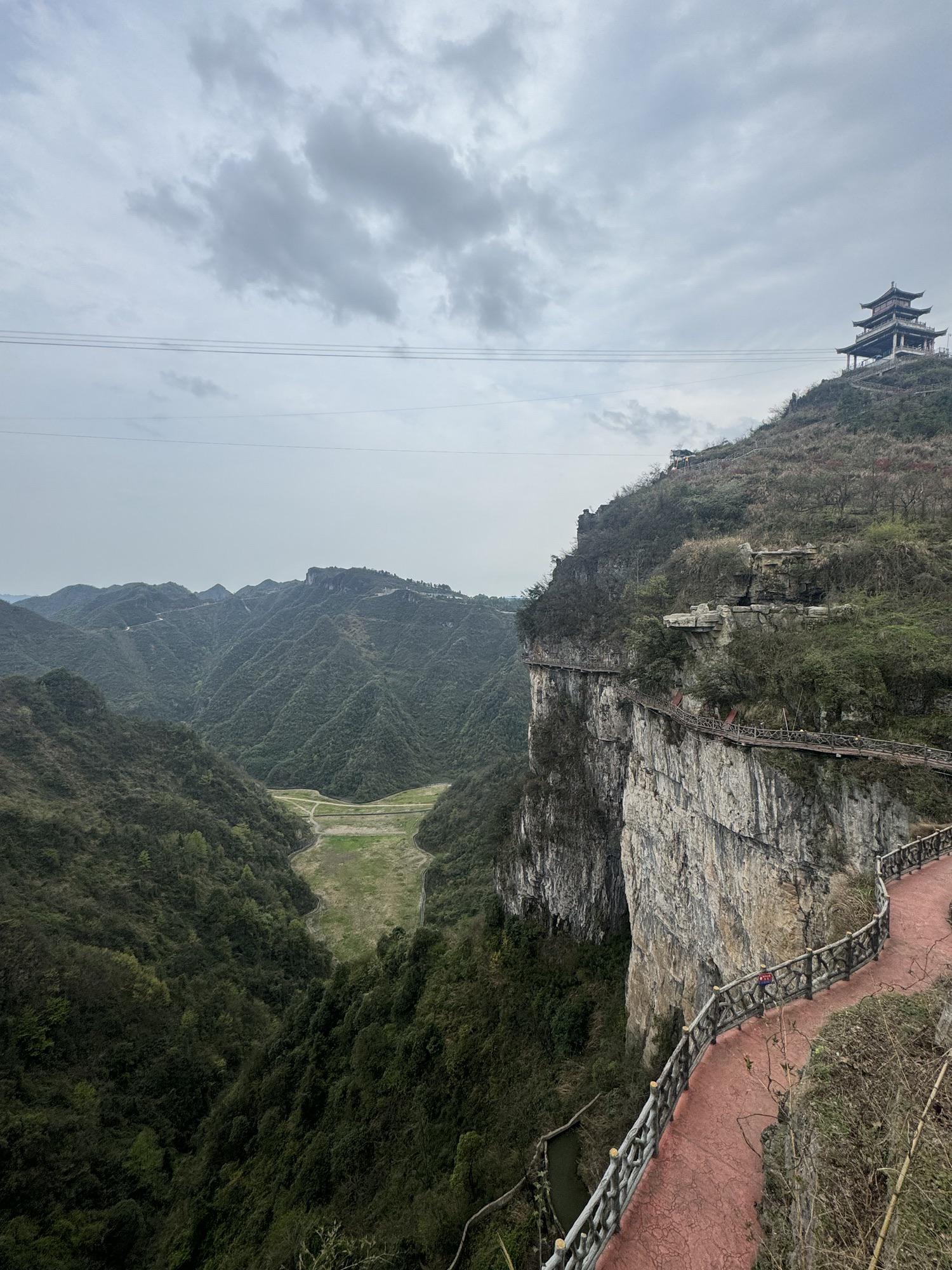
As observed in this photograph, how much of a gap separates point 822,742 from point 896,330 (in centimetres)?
8169

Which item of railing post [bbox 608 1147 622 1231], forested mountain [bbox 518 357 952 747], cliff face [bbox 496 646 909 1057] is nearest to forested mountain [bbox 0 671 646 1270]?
cliff face [bbox 496 646 909 1057]

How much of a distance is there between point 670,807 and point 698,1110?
15800 mm

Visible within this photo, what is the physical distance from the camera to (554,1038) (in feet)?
83.4

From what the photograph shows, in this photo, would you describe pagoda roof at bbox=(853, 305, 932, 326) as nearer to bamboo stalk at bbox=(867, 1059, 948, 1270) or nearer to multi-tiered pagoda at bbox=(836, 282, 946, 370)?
multi-tiered pagoda at bbox=(836, 282, 946, 370)

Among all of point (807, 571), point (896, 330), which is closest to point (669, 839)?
point (807, 571)

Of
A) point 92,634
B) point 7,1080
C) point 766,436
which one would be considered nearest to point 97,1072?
A: point 7,1080

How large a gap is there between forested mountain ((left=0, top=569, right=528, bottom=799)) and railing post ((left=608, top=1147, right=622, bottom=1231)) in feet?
246

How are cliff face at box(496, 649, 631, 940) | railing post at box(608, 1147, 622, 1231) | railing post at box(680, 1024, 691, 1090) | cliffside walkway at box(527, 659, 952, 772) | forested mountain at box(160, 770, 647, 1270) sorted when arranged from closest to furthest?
railing post at box(608, 1147, 622, 1231) < railing post at box(680, 1024, 691, 1090) < cliffside walkway at box(527, 659, 952, 772) < forested mountain at box(160, 770, 647, 1270) < cliff face at box(496, 649, 631, 940)

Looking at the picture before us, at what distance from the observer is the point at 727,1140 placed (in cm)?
562

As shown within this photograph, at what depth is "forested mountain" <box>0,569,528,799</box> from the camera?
85.4m

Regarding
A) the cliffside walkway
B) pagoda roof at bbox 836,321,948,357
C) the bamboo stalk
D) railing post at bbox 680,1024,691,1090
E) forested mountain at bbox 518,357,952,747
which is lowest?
railing post at bbox 680,1024,691,1090

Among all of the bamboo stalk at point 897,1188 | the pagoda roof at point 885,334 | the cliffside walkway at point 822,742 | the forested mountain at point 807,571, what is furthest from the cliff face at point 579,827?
the pagoda roof at point 885,334

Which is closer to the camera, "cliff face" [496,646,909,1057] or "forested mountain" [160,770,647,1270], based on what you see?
"cliff face" [496,646,909,1057]

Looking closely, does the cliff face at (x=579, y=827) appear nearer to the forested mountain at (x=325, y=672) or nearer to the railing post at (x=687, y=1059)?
the railing post at (x=687, y=1059)
